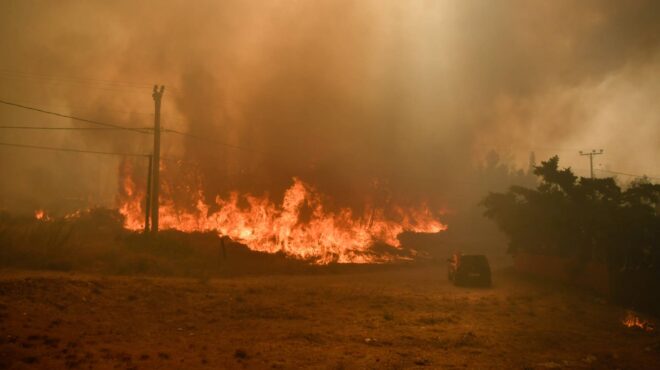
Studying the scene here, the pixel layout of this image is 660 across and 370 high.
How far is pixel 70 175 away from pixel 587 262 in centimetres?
7688

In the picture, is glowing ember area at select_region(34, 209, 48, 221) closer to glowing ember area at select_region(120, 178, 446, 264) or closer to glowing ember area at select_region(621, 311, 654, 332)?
glowing ember area at select_region(120, 178, 446, 264)

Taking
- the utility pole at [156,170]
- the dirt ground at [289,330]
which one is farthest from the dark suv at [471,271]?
the utility pole at [156,170]

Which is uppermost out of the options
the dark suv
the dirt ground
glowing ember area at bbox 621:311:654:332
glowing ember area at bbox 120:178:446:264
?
glowing ember area at bbox 120:178:446:264

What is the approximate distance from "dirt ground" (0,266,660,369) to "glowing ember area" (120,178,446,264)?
1454cm

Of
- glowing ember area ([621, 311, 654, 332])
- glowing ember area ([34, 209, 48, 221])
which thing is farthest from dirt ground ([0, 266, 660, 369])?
glowing ember area ([34, 209, 48, 221])

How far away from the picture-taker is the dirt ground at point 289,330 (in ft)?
32.8

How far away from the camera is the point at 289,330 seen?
12945 mm

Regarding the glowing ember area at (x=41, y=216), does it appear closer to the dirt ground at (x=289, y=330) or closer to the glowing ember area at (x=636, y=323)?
the dirt ground at (x=289, y=330)

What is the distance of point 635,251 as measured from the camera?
76.1 ft

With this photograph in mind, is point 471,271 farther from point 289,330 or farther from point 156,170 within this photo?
point 156,170

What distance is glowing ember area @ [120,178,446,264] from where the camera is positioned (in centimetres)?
3456

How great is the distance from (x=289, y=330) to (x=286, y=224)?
23.4 m

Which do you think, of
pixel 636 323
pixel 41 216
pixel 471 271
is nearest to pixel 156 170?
pixel 471 271

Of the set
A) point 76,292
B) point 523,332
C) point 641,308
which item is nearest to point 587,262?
point 641,308
